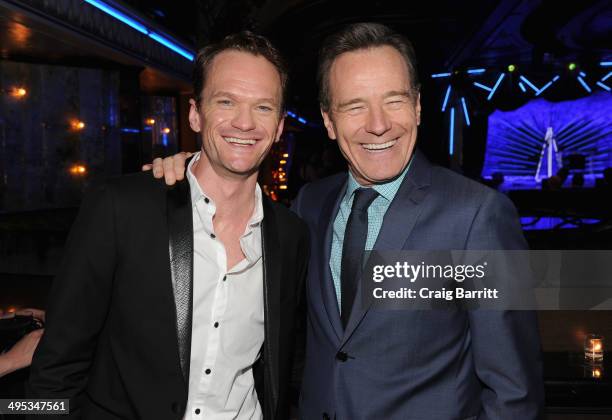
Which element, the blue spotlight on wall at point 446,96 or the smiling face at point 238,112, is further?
the blue spotlight on wall at point 446,96

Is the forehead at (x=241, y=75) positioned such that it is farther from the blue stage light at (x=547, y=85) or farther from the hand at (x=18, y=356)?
the blue stage light at (x=547, y=85)

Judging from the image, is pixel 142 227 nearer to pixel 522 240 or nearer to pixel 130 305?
pixel 130 305

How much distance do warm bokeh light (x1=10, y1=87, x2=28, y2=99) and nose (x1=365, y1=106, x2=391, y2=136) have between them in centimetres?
1174

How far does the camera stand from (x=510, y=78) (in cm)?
1213

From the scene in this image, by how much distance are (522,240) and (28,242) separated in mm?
8291

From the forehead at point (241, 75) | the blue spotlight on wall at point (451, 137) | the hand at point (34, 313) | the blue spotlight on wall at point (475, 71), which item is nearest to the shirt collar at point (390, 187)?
the forehead at point (241, 75)

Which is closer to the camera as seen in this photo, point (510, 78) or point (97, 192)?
point (97, 192)

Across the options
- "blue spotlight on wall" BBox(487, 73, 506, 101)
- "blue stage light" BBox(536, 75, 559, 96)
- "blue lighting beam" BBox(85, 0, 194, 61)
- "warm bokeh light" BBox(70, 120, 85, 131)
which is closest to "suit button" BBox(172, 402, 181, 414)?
"blue lighting beam" BBox(85, 0, 194, 61)

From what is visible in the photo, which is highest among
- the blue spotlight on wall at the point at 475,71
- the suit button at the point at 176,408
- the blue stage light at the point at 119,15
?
the blue stage light at the point at 119,15

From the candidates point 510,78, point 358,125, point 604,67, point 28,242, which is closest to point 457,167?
point 510,78

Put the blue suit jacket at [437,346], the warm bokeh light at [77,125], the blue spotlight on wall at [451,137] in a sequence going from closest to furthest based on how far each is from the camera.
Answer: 1. the blue suit jacket at [437,346]
2. the warm bokeh light at [77,125]
3. the blue spotlight on wall at [451,137]

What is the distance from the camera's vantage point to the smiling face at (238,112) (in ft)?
6.43

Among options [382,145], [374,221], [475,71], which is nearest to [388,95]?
[382,145]

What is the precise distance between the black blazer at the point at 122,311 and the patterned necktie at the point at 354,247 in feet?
1.85
